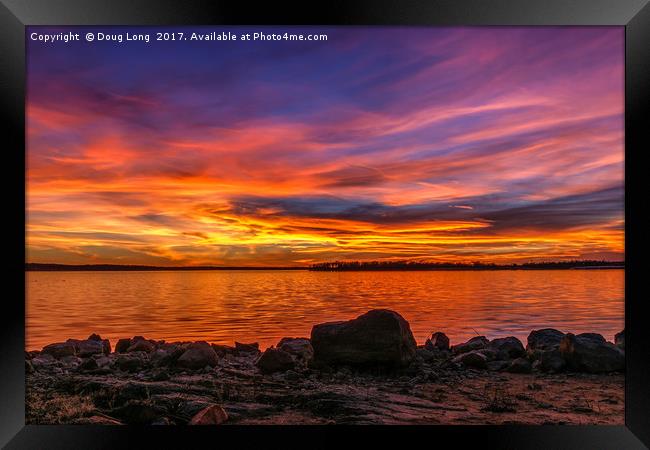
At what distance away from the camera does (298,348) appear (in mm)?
8086

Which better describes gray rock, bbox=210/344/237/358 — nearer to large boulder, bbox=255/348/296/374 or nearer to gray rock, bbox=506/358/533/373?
large boulder, bbox=255/348/296/374

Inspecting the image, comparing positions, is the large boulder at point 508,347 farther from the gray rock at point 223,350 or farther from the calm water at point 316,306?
the gray rock at point 223,350

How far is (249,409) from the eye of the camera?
5922 mm

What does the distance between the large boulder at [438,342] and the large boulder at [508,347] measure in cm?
79

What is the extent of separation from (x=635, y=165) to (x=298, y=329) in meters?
5.76

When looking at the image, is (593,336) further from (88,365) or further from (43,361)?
(43,361)

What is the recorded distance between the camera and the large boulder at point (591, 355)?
264 inches

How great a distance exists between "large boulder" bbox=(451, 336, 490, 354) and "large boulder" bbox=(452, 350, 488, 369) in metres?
0.81

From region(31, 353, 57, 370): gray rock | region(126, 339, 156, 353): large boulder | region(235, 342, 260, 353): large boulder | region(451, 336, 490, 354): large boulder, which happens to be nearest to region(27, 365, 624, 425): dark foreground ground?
region(31, 353, 57, 370): gray rock

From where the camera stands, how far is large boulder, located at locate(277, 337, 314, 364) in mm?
7395

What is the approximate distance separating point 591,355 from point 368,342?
3.38 m

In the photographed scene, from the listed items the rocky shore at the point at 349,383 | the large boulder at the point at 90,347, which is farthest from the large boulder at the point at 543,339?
the large boulder at the point at 90,347

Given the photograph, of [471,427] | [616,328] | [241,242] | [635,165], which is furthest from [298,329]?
[635,165]

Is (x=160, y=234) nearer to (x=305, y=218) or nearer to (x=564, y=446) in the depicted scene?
(x=305, y=218)
